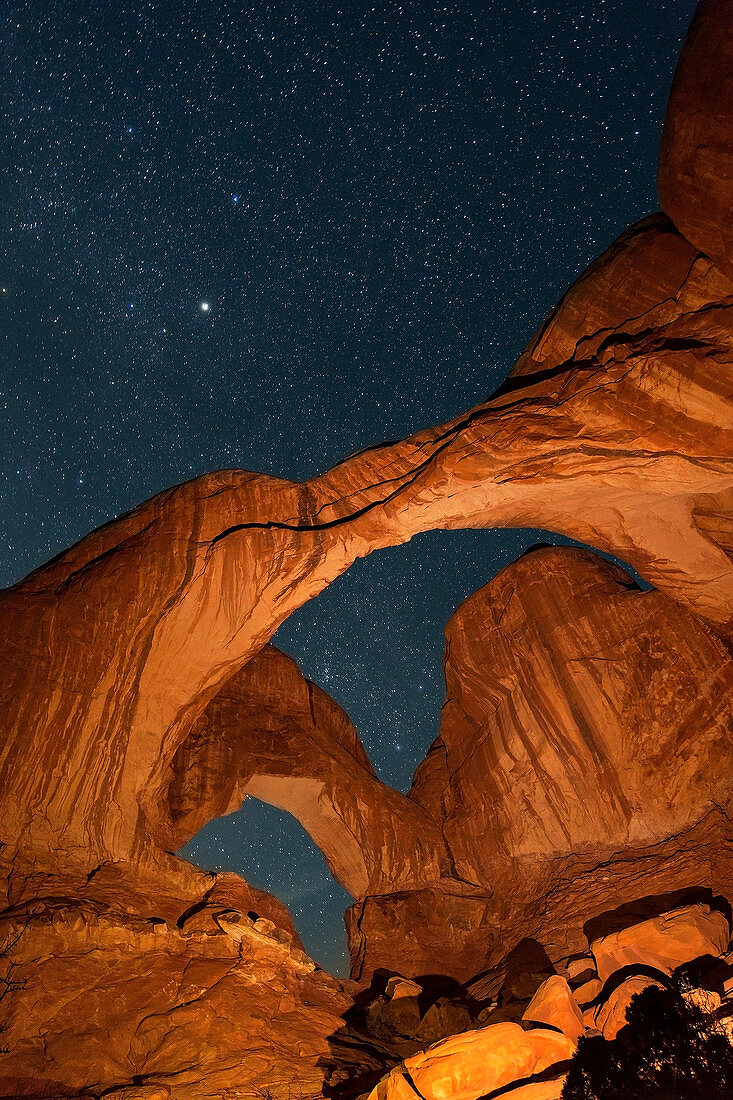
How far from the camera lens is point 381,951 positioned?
16.2 m

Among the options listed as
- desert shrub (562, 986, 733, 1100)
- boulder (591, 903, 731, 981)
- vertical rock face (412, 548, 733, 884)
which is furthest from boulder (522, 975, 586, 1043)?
vertical rock face (412, 548, 733, 884)

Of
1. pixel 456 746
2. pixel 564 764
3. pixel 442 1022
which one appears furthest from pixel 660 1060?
pixel 456 746

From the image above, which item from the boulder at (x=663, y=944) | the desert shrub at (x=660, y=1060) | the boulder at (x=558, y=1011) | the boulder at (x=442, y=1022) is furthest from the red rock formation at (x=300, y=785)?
the desert shrub at (x=660, y=1060)

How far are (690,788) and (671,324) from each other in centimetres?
973

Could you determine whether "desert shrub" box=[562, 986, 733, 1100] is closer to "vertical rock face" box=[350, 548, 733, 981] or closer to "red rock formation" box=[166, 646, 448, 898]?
"vertical rock face" box=[350, 548, 733, 981]

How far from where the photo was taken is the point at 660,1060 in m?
6.07

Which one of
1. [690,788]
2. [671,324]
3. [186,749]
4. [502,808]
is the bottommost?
[690,788]

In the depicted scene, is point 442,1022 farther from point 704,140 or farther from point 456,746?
point 704,140

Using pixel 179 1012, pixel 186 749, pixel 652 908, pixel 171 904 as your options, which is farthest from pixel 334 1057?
pixel 186 749

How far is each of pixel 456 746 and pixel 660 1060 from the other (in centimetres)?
1402

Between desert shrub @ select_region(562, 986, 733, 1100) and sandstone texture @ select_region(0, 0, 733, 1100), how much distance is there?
0.28 metres

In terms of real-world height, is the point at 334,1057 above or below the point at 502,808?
below

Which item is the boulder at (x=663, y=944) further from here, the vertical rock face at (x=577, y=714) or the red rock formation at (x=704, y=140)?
the red rock formation at (x=704, y=140)

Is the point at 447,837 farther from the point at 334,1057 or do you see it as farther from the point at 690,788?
the point at 334,1057
